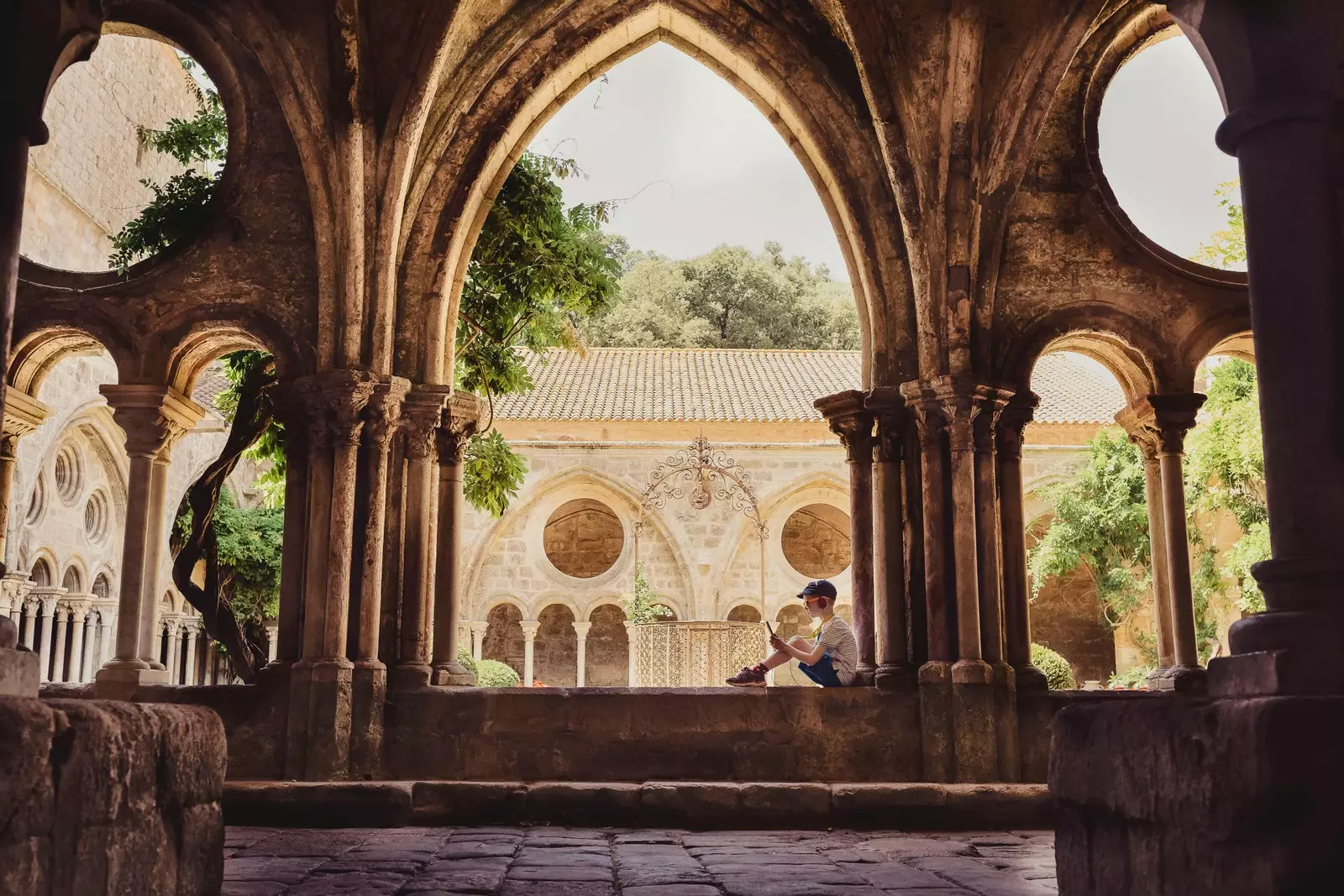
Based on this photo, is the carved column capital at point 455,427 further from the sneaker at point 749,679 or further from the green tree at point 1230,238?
the green tree at point 1230,238

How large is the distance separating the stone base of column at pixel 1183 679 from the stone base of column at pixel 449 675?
4.43m

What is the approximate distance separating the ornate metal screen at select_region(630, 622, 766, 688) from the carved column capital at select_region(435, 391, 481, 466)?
5.19 m

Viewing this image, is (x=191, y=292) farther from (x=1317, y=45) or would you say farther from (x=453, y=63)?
(x=1317, y=45)

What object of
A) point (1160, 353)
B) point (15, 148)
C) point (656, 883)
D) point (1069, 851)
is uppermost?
point (1160, 353)

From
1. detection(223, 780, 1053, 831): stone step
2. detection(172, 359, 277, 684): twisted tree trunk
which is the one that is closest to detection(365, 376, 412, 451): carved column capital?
detection(172, 359, 277, 684): twisted tree trunk

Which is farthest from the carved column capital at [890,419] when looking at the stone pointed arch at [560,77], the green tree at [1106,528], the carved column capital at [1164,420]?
the green tree at [1106,528]

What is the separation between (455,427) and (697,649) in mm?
5564

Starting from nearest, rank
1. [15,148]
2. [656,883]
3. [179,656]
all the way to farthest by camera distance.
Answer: [15,148], [656,883], [179,656]

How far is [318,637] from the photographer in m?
7.44

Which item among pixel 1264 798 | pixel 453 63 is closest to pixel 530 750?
pixel 453 63

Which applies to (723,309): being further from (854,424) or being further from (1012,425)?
(1012,425)

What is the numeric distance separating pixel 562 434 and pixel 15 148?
17.6m

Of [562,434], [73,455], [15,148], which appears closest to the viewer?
[15,148]

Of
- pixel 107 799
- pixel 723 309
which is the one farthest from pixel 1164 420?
pixel 723 309
